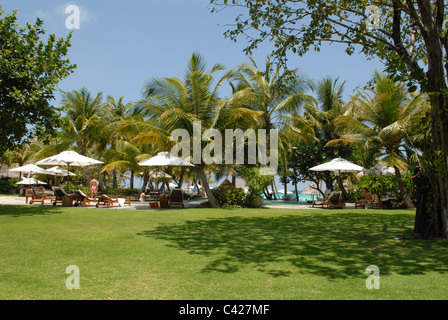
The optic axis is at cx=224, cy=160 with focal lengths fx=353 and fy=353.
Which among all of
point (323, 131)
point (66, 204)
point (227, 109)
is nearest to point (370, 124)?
point (323, 131)

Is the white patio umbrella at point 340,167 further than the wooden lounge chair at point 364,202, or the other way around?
the wooden lounge chair at point 364,202

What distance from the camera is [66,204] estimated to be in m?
16.5

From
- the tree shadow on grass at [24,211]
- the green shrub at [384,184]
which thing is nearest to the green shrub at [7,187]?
the tree shadow on grass at [24,211]

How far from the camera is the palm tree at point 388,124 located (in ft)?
55.8

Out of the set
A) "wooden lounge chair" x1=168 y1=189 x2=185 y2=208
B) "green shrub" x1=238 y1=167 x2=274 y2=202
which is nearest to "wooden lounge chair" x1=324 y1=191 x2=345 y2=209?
"green shrub" x1=238 y1=167 x2=274 y2=202

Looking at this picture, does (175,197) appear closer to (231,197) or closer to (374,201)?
(231,197)

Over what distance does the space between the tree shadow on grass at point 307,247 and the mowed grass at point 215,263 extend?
2 cm

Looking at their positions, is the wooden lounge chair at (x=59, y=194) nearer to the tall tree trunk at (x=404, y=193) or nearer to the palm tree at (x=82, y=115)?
the palm tree at (x=82, y=115)

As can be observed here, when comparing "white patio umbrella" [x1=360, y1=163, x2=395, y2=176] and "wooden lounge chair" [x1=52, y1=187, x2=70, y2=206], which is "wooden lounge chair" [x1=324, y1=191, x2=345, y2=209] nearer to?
"white patio umbrella" [x1=360, y1=163, x2=395, y2=176]

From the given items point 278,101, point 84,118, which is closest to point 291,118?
point 278,101

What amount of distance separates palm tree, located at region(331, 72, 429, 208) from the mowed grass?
9.34 metres

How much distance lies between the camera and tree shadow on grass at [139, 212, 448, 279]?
5.07 meters
